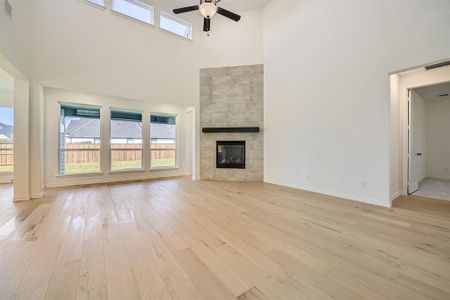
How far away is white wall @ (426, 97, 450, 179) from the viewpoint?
228 inches

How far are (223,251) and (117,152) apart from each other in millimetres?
5284

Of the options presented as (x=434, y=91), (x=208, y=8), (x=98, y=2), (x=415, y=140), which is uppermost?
(x=98, y=2)

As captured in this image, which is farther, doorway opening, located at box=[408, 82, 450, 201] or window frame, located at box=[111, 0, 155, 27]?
doorway opening, located at box=[408, 82, 450, 201]

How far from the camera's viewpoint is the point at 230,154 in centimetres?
617

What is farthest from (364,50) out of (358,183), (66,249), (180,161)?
(180,161)

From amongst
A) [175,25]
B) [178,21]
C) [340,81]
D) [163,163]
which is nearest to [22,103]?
[163,163]

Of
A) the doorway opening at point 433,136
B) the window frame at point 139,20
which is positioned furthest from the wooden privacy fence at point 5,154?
the doorway opening at point 433,136

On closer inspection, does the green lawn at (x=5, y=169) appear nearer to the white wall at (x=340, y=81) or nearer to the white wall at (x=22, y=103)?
the white wall at (x=22, y=103)

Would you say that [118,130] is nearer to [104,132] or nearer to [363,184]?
[104,132]

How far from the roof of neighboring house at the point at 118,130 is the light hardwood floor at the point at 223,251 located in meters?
2.49

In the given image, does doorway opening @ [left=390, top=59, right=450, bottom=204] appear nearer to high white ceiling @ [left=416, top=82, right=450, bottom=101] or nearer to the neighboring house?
high white ceiling @ [left=416, top=82, right=450, bottom=101]

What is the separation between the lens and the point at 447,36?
2668 millimetres

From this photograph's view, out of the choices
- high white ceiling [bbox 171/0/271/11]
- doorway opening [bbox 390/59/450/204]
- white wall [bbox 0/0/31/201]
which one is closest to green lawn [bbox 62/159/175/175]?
white wall [bbox 0/0/31/201]

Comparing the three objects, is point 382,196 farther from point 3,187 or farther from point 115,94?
point 3,187
